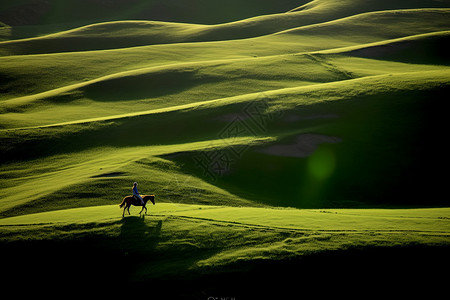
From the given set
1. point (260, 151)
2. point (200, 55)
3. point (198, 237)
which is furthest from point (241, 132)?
point (200, 55)

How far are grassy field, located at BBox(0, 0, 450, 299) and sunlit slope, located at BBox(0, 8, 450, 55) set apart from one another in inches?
1220

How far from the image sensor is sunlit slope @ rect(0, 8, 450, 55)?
370ft

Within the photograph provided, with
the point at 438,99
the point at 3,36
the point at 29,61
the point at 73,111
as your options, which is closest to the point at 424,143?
the point at 438,99

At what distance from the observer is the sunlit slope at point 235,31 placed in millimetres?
112688

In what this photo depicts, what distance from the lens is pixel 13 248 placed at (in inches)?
831

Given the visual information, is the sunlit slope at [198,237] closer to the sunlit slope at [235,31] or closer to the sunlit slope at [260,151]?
the sunlit slope at [260,151]

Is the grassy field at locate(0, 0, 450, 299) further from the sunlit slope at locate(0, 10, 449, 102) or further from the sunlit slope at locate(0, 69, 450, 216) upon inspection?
the sunlit slope at locate(0, 10, 449, 102)

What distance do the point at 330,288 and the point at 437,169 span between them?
23.1m

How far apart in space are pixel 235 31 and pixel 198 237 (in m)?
119

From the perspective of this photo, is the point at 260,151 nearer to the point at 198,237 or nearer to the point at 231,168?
the point at 231,168

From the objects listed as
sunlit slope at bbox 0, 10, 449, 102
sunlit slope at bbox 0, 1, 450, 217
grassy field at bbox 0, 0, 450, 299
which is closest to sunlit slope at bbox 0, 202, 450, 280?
grassy field at bbox 0, 0, 450, 299

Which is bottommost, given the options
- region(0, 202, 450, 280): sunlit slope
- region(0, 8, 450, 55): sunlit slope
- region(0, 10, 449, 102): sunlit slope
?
region(0, 202, 450, 280): sunlit slope

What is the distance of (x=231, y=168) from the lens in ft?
124

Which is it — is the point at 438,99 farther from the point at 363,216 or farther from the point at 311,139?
the point at 363,216
